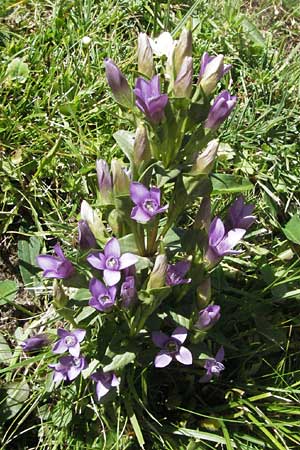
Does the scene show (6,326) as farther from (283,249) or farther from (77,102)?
(283,249)

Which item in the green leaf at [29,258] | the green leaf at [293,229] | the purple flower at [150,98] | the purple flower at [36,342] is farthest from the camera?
the green leaf at [293,229]

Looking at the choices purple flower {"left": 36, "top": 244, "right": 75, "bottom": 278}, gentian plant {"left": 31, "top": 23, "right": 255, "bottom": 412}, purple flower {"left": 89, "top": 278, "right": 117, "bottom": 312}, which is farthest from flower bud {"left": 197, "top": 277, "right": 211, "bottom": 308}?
purple flower {"left": 36, "top": 244, "right": 75, "bottom": 278}

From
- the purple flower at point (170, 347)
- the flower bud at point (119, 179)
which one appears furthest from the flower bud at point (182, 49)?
the purple flower at point (170, 347)

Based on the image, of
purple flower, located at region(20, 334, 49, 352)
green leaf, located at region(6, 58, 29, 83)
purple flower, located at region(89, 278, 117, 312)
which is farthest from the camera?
green leaf, located at region(6, 58, 29, 83)

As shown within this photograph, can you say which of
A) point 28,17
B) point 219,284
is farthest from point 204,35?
point 219,284

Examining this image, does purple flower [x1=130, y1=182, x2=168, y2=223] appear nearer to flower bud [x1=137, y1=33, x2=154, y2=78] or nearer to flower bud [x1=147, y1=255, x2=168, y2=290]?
flower bud [x1=147, y1=255, x2=168, y2=290]

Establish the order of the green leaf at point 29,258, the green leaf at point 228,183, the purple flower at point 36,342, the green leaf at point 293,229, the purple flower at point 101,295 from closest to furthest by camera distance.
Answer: the purple flower at point 101,295
the purple flower at point 36,342
the green leaf at point 228,183
the green leaf at point 29,258
the green leaf at point 293,229

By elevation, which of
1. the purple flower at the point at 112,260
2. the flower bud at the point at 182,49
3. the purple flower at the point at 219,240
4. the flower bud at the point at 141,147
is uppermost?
the flower bud at the point at 182,49

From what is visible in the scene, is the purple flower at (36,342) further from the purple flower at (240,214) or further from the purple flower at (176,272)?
the purple flower at (240,214)
